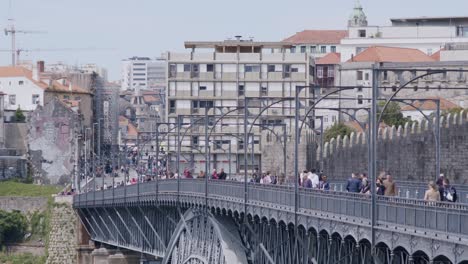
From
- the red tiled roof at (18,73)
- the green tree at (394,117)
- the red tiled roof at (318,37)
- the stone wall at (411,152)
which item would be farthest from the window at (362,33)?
the stone wall at (411,152)

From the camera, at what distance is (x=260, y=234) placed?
6275 centimetres

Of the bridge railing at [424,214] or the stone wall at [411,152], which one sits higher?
the stone wall at [411,152]

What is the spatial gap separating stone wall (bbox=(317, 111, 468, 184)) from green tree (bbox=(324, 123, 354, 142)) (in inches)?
606

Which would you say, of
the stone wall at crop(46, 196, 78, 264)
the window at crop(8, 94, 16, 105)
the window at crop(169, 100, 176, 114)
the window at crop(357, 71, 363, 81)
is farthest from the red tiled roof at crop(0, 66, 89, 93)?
the stone wall at crop(46, 196, 78, 264)

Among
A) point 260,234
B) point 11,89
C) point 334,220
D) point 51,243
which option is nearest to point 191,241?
point 260,234

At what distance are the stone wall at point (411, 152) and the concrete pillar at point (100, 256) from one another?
15295mm

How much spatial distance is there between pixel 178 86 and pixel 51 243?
24.4 metres

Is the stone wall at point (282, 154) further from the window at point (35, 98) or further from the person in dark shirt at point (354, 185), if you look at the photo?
the window at point (35, 98)

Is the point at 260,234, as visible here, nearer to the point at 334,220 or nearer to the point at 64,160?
the point at 334,220

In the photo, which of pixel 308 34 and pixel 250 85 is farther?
pixel 308 34

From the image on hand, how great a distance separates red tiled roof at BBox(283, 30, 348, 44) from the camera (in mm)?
187337

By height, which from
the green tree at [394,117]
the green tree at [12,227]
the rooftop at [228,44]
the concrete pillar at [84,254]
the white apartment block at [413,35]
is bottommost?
the concrete pillar at [84,254]

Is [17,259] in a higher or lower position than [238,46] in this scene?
lower

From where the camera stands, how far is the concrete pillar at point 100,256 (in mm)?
110438
